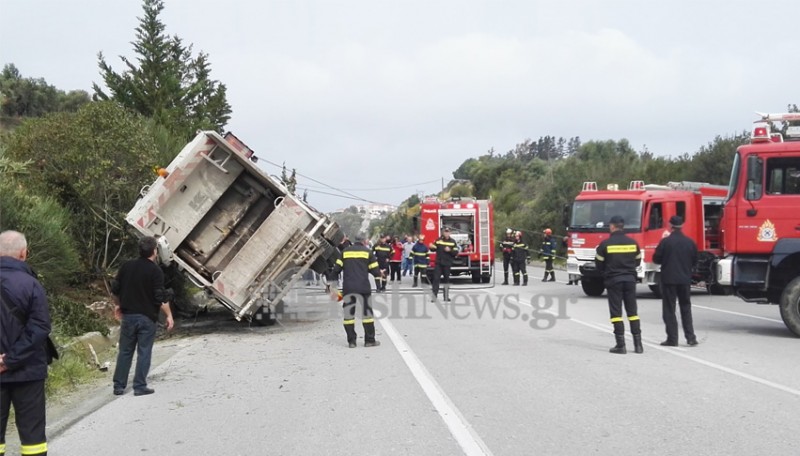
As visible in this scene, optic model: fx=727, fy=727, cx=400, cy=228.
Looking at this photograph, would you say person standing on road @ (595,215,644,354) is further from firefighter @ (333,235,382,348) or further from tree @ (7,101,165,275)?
tree @ (7,101,165,275)

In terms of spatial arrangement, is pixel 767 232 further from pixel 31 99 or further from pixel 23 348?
pixel 31 99

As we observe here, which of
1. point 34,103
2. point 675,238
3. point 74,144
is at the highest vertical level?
point 34,103

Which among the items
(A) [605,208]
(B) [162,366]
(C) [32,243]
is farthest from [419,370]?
(A) [605,208]

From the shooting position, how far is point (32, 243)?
444 inches

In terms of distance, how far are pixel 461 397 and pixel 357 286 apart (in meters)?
4.07

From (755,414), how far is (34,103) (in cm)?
5107

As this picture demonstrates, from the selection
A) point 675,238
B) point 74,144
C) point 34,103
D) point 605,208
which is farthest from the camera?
point 34,103

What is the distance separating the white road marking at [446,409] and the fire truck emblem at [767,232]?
5.90 metres

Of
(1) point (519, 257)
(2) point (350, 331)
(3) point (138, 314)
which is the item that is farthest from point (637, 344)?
(1) point (519, 257)

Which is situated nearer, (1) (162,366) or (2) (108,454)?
(2) (108,454)

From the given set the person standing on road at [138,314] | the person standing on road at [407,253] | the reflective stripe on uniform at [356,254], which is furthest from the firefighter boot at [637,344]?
the person standing on road at [407,253]

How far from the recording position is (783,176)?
1150cm

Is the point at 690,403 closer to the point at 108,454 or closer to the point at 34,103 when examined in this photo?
the point at 108,454

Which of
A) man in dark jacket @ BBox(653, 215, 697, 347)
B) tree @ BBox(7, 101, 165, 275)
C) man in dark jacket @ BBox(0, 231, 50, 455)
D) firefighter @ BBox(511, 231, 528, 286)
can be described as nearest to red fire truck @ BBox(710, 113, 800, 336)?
man in dark jacket @ BBox(653, 215, 697, 347)
